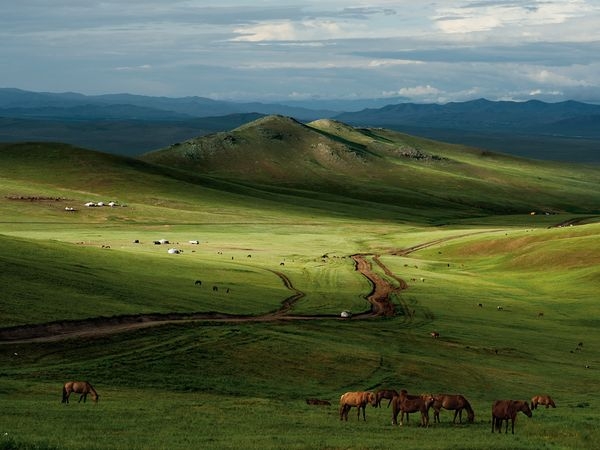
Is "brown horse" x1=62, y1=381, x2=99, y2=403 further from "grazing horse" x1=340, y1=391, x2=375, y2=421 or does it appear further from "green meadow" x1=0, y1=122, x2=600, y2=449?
"grazing horse" x1=340, y1=391, x2=375, y2=421

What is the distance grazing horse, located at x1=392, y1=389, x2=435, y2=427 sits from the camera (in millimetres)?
34312

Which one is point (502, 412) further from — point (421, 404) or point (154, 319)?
point (154, 319)

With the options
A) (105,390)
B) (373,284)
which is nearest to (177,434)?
(105,390)

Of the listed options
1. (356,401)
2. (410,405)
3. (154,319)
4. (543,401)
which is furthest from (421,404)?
(154,319)

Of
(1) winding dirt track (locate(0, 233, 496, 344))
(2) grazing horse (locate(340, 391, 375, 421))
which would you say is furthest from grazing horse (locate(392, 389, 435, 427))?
(1) winding dirt track (locate(0, 233, 496, 344))

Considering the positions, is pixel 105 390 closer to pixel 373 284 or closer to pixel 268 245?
pixel 373 284

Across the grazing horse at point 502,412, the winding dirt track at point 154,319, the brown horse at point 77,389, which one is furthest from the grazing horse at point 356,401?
the winding dirt track at point 154,319

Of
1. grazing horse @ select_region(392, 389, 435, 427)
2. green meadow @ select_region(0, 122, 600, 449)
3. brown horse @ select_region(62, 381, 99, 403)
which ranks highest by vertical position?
grazing horse @ select_region(392, 389, 435, 427)

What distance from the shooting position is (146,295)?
67750mm

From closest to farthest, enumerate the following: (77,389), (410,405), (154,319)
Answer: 1. (410,405)
2. (77,389)
3. (154,319)

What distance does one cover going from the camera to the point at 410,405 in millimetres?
34344

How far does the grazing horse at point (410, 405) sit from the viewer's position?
34312 millimetres

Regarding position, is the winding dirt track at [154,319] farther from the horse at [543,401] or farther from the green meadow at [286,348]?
the horse at [543,401]

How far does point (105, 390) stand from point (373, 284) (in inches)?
2192
